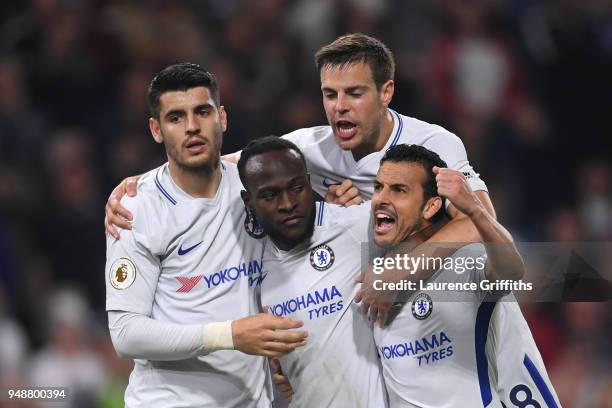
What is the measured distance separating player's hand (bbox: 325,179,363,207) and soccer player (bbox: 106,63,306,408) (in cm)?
40

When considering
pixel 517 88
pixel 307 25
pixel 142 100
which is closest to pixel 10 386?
pixel 142 100

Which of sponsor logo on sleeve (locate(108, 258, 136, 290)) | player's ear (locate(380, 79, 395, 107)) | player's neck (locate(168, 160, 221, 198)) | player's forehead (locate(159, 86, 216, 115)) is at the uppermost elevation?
player's ear (locate(380, 79, 395, 107))

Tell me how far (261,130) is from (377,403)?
4.26m

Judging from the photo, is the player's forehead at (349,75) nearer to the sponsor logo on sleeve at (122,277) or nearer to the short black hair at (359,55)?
the short black hair at (359,55)

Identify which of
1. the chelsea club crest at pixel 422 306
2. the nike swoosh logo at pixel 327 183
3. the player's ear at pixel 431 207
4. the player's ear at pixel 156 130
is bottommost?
the chelsea club crest at pixel 422 306

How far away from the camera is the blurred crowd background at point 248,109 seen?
7.89 m

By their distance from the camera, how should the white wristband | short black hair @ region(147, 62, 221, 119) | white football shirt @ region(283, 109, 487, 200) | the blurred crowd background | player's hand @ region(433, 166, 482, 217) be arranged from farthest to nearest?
1. the blurred crowd background
2. white football shirt @ region(283, 109, 487, 200)
3. short black hair @ region(147, 62, 221, 119)
4. the white wristband
5. player's hand @ region(433, 166, 482, 217)

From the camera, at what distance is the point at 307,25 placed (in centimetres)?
926

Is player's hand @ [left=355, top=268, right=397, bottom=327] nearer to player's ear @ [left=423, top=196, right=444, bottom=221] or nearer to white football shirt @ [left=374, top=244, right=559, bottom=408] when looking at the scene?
white football shirt @ [left=374, top=244, right=559, bottom=408]

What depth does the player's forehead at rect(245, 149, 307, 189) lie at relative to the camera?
4473 mm

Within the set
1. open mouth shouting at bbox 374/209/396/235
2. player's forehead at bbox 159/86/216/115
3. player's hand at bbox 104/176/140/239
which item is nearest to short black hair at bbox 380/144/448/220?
open mouth shouting at bbox 374/209/396/235

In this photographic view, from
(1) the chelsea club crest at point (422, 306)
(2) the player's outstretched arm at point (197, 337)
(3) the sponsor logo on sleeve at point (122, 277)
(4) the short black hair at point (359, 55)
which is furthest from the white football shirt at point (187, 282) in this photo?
(4) the short black hair at point (359, 55)

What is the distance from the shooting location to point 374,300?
14.5ft

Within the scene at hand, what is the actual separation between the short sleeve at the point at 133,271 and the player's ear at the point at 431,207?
1.13m
